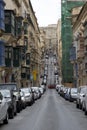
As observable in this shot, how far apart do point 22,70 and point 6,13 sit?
32.4 m

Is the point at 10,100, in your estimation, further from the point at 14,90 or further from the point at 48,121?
the point at 14,90

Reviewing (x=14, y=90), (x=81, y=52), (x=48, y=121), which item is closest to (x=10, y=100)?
(x=48, y=121)

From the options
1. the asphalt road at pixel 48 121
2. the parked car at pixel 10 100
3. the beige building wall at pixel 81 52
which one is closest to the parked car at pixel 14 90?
the asphalt road at pixel 48 121

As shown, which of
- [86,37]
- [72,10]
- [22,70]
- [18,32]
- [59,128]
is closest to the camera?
[59,128]

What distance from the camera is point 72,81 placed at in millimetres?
114688

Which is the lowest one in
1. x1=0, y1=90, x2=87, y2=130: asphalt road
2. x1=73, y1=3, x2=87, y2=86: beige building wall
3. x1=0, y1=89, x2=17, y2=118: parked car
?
x1=0, y1=90, x2=87, y2=130: asphalt road

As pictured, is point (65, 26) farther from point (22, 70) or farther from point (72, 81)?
point (22, 70)

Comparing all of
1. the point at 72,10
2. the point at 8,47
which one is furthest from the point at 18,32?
the point at 72,10

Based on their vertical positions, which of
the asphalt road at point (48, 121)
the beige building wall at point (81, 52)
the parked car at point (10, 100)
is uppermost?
the beige building wall at point (81, 52)

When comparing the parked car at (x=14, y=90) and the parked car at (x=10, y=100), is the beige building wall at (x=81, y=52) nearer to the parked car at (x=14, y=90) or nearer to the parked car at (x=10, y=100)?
the parked car at (x=14, y=90)

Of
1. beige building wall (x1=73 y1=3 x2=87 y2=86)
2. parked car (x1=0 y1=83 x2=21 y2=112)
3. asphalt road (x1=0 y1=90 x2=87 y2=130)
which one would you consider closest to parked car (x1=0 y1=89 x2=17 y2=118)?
asphalt road (x1=0 y1=90 x2=87 y2=130)

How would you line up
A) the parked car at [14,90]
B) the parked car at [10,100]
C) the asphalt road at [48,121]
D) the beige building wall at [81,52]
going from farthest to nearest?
the beige building wall at [81,52] < the parked car at [14,90] < the parked car at [10,100] < the asphalt road at [48,121]

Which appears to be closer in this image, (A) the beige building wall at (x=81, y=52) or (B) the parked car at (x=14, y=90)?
(B) the parked car at (x=14, y=90)

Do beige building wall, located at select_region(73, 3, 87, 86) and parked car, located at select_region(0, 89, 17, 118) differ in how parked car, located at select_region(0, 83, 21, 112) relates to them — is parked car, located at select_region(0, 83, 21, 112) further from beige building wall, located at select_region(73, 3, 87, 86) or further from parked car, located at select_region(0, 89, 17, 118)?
beige building wall, located at select_region(73, 3, 87, 86)
